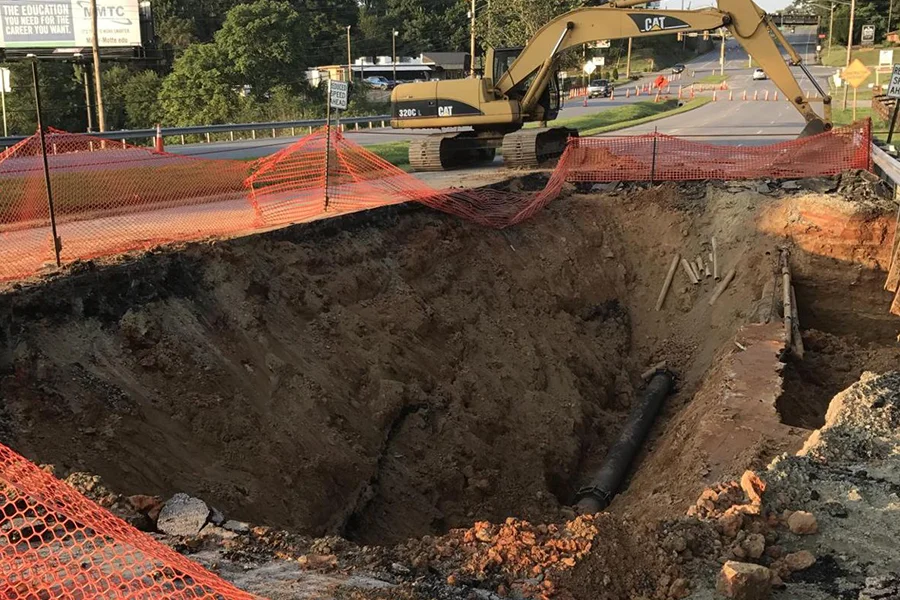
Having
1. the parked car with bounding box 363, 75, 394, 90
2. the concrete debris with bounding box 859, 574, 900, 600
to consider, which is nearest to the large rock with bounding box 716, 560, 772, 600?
the concrete debris with bounding box 859, 574, 900, 600

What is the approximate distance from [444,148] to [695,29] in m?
6.78

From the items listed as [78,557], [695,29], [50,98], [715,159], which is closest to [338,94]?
[695,29]

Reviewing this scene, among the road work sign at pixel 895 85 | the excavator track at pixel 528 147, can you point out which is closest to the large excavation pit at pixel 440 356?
the road work sign at pixel 895 85

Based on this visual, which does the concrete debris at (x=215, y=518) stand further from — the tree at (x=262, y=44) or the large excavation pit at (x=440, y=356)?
the tree at (x=262, y=44)

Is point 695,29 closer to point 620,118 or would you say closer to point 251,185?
point 251,185

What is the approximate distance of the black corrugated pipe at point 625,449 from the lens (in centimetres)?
938

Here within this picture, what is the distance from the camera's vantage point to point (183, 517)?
518 centimetres

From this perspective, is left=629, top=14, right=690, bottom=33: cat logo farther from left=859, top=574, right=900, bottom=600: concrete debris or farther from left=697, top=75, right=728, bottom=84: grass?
left=697, top=75, right=728, bottom=84: grass

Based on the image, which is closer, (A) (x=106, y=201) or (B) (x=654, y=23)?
(A) (x=106, y=201)

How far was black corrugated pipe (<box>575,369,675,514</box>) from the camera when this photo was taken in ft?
30.8

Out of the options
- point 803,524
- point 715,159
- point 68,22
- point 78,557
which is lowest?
point 803,524

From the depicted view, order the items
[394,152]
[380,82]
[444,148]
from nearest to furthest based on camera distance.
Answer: [444,148], [394,152], [380,82]

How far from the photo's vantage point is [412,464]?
9219mm

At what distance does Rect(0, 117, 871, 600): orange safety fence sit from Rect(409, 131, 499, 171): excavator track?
1.86 m
